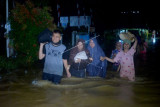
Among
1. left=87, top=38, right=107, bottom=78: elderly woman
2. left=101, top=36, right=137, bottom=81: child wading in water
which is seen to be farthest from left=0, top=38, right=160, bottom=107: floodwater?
left=87, top=38, right=107, bottom=78: elderly woman

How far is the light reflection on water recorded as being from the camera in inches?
195

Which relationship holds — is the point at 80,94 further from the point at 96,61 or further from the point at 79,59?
the point at 96,61

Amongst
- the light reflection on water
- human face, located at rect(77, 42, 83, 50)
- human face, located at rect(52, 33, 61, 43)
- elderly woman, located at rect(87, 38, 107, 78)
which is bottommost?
the light reflection on water

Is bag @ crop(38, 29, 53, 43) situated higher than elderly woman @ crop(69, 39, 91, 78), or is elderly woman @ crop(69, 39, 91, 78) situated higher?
bag @ crop(38, 29, 53, 43)

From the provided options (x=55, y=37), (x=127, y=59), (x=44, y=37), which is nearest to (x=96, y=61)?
(x=127, y=59)

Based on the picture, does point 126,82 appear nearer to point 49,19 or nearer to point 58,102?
point 58,102

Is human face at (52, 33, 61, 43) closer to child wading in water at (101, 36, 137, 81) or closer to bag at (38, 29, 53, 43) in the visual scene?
bag at (38, 29, 53, 43)

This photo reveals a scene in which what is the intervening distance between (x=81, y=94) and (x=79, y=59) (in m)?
1.73

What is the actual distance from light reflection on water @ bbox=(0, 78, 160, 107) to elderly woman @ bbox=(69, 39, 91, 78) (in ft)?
2.00

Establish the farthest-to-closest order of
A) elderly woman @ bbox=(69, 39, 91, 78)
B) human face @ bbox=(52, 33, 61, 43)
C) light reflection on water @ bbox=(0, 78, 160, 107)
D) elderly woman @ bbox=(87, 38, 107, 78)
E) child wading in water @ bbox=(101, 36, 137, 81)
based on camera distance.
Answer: elderly woman @ bbox=(87, 38, 107, 78) → elderly woman @ bbox=(69, 39, 91, 78) → child wading in water @ bbox=(101, 36, 137, 81) → human face @ bbox=(52, 33, 61, 43) → light reflection on water @ bbox=(0, 78, 160, 107)

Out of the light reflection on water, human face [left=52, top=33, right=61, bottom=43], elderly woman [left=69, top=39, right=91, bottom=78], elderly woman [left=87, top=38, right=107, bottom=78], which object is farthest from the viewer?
elderly woman [left=87, top=38, right=107, bottom=78]

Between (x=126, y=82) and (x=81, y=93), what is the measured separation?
2.00 meters

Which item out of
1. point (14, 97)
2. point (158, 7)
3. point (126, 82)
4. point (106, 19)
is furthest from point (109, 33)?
point (14, 97)

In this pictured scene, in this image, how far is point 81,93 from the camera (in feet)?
19.2
